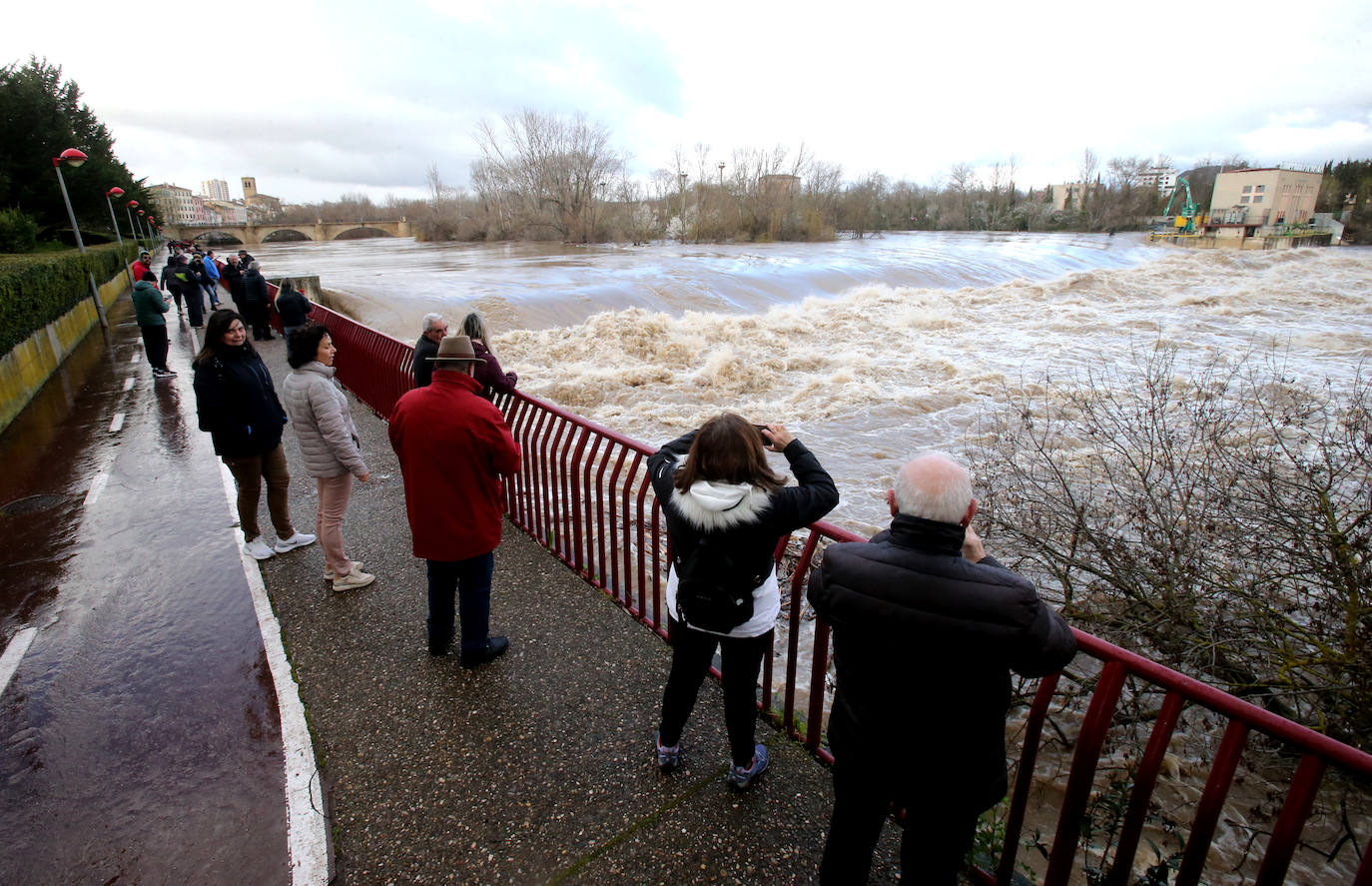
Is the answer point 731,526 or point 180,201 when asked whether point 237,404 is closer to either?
point 731,526

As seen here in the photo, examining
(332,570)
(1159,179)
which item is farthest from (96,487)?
(1159,179)

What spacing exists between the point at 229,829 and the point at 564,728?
4.50 feet

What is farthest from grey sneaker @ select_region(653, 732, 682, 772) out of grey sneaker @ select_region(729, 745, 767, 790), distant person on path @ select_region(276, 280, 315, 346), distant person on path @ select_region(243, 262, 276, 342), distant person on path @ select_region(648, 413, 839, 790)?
distant person on path @ select_region(243, 262, 276, 342)

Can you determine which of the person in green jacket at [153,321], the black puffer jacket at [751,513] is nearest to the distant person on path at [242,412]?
the black puffer jacket at [751,513]

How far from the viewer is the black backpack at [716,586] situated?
7.38ft

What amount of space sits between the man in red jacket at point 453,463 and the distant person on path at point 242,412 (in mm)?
1882

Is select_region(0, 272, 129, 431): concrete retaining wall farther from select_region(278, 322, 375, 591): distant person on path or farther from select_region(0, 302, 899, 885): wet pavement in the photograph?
select_region(278, 322, 375, 591): distant person on path

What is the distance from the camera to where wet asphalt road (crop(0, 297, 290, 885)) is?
2.62 m

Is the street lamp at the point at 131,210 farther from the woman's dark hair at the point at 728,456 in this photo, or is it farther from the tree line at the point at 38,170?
the woman's dark hair at the point at 728,456

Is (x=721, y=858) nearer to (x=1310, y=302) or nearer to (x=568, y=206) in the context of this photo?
(x=1310, y=302)

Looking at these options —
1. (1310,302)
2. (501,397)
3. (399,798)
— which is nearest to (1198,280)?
(1310,302)

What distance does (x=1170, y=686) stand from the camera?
1.79 m

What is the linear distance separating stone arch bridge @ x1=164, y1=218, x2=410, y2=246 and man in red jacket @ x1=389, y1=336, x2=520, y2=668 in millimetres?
92979

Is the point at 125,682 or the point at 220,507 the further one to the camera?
the point at 220,507
